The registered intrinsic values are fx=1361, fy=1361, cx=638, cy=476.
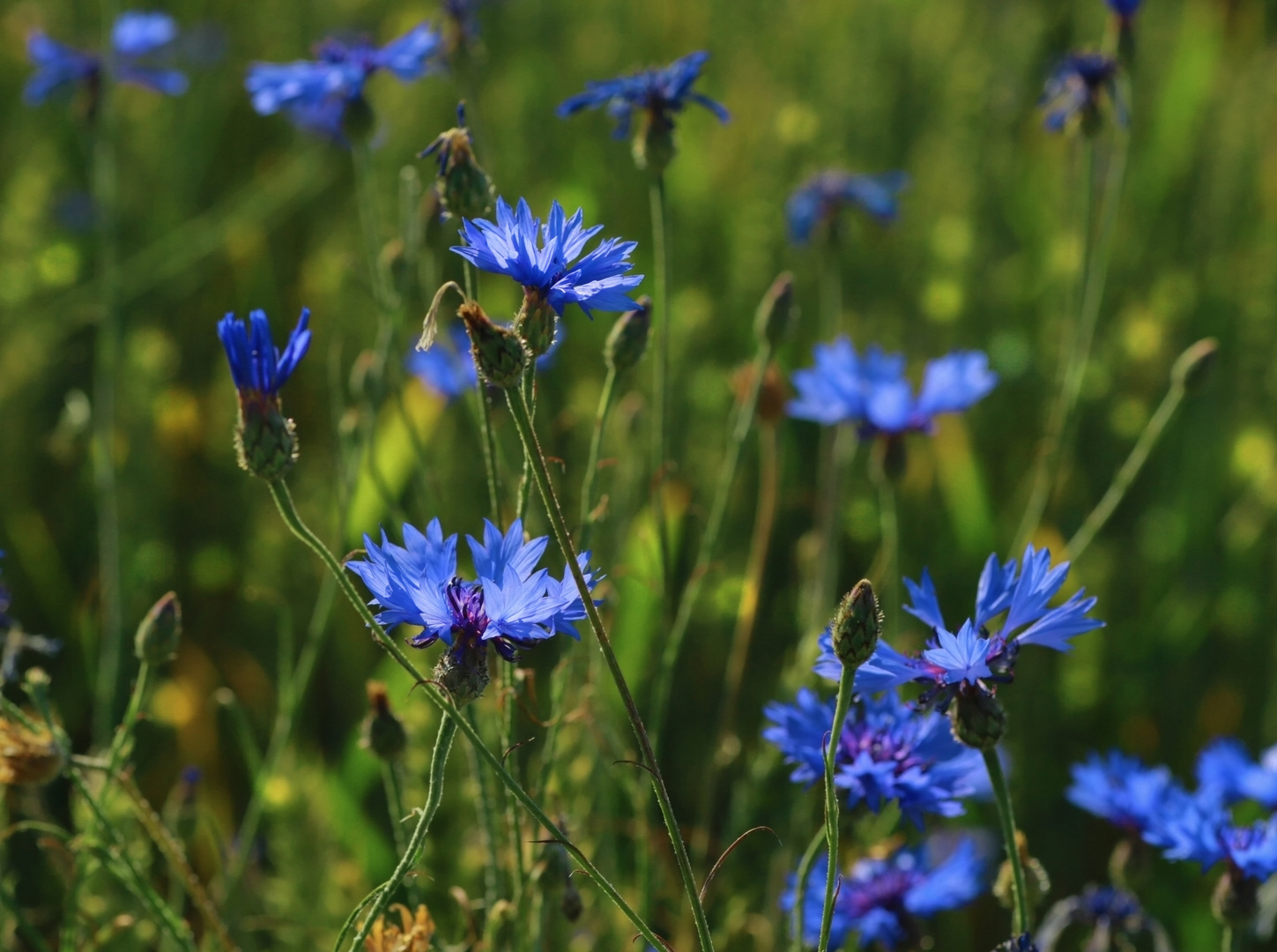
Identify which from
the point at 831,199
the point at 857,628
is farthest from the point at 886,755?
the point at 831,199

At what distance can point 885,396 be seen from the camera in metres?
1.29

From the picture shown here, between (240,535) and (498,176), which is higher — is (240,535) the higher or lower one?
the lower one

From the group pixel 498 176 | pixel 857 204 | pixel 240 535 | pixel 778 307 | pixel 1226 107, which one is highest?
pixel 1226 107

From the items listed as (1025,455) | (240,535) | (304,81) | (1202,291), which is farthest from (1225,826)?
(1202,291)

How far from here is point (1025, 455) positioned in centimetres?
Result: 199

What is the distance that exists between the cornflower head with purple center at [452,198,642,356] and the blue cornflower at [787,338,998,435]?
619 millimetres

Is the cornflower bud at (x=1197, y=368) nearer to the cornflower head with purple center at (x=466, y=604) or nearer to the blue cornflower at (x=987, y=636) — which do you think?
the blue cornflower at (x=987, y=636)

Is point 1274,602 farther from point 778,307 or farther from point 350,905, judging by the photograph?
point 350,905

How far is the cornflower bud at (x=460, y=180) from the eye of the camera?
0.82m

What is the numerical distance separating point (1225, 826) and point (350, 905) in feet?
2.61

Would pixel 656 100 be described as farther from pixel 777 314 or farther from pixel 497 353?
pixel 497 353

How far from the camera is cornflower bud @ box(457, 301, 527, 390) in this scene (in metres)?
0.61

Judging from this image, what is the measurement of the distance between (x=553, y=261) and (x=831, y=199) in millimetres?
1006

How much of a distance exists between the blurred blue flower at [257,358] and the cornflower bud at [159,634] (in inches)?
9.2
